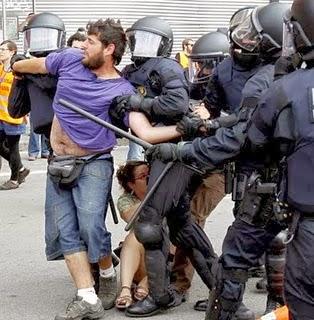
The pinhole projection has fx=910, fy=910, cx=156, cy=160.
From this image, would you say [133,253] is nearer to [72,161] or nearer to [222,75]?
[72,161]

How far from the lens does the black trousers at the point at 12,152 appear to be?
9781 millimetres

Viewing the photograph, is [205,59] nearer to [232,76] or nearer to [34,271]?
[232,76]

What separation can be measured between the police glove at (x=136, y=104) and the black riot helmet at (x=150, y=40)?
36cm

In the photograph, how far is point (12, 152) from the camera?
32.1 feet

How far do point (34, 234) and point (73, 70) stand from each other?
271 cm

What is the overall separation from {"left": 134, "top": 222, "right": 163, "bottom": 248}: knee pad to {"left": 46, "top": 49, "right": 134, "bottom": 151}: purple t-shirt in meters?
0.50

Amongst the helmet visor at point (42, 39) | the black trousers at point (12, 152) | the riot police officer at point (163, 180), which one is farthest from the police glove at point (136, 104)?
the black trousers at point (12, 152)

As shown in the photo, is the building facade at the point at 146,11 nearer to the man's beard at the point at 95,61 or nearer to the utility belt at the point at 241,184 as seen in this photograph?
the man's beard at the point at 95,61

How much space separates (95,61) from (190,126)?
71 centimetres

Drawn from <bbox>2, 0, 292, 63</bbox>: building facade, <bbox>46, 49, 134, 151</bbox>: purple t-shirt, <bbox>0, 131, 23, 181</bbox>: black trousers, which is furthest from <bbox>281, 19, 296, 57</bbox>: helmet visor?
<bbox>2, 0, 292, 63</bbox>: building facade

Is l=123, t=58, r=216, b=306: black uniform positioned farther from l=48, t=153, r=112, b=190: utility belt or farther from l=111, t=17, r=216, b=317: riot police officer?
l=48, t=153, r=112, b=190: utility belt

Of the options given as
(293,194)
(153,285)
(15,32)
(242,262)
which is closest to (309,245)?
(293,194)

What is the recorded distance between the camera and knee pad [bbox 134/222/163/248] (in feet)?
16.5

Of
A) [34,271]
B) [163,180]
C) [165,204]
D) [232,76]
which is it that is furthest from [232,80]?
[34,271]
